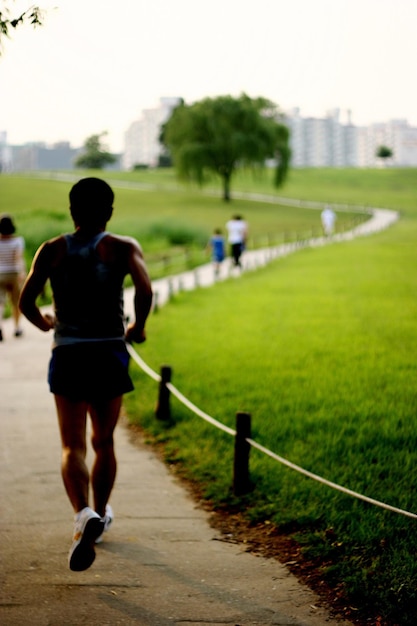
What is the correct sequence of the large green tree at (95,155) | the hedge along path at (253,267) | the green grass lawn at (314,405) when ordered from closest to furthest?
the green grass lawn at (314,405), the hedge along path at (253,267), the large green tree at (95,155)

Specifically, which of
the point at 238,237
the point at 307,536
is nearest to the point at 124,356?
the point at 307,536

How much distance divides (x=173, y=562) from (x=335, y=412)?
3292 mm

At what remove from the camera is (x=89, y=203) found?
433 centimetres

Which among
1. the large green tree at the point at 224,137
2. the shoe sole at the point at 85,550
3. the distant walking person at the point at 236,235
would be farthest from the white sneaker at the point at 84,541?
the large green tree at the point at 224,137

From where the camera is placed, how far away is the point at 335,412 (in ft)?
25.3

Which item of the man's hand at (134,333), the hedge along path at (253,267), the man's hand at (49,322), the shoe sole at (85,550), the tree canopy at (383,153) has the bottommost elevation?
the hedge along path at (253,267)

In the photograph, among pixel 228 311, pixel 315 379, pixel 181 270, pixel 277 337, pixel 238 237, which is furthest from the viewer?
pixel 181 270

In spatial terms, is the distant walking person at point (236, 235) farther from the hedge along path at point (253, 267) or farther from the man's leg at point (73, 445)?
the man's leg at point (73, 445)

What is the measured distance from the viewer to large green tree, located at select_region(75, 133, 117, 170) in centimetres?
15956

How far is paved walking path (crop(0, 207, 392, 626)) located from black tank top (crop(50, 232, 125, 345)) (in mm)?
1218

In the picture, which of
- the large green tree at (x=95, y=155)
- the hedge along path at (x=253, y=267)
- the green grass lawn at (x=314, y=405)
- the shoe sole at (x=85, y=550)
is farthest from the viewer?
the large green tree at (x=95, y=155)

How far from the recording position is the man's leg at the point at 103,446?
4.45m

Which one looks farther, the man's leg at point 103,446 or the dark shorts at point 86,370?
the man's leg at point 103,446

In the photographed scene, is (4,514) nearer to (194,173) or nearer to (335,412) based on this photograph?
(335,412)
